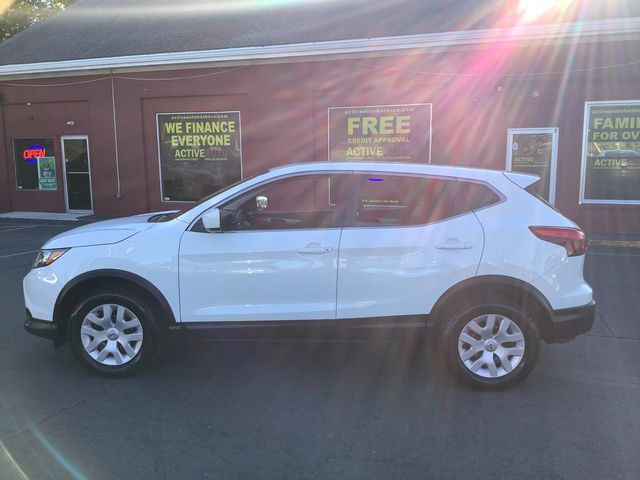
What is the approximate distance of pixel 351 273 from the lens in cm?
395

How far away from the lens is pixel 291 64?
487 inches

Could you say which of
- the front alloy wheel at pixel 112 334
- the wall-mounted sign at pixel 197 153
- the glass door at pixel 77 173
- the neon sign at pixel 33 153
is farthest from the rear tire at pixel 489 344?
the neon sign at pixel 33 153

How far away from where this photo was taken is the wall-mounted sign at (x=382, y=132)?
12.0 meters

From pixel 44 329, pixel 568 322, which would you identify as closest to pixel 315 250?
pixel 568 322

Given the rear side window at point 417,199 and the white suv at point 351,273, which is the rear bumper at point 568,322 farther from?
the rear side window at point 417,199

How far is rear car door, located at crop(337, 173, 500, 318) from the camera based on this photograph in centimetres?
390

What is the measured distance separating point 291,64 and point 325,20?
2066 mm

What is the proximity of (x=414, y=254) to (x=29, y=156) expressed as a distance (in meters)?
14.6

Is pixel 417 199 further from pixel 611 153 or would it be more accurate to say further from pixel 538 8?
pixel 538 8

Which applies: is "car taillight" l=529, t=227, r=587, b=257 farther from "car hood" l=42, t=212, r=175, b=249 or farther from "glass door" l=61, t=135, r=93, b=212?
"glass door" l=61, t=135, r=93, b=212

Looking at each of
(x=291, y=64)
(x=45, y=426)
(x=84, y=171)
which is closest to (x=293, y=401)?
(x=45, y=426)

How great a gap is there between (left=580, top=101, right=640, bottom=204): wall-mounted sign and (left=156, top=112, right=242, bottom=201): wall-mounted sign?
26.1 ft

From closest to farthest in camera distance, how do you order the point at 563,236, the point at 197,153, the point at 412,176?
1. the point at 563,236
2. the point at 412,176
3. the point at 197,153

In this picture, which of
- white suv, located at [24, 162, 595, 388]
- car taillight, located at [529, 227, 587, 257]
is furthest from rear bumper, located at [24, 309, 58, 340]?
car taillight, located at [529, 227, 587, 257]
